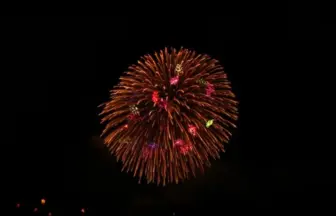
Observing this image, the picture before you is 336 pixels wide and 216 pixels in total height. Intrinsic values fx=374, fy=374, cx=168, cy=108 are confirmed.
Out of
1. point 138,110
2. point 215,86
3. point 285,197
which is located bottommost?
point 285,197

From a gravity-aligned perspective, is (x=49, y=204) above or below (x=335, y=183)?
below

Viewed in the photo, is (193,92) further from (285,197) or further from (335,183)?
(335,183)

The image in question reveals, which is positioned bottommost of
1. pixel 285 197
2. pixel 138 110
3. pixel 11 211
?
pixel 11 211

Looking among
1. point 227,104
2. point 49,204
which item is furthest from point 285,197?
point 49,204

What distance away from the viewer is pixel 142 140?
14.3 metres

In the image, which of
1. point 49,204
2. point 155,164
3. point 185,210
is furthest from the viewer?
point 49,204

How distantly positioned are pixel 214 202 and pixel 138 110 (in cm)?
672

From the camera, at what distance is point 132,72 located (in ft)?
48.6

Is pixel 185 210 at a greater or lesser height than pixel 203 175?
lesser

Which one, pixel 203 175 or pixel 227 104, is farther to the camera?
pixel 203 175

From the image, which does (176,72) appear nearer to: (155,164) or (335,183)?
(155,164)

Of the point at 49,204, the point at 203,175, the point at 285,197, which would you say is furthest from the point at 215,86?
the point at 49,204

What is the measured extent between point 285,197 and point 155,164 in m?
7.64

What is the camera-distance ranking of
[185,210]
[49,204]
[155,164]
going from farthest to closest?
[49,204]
[185,210]
[155,164]
